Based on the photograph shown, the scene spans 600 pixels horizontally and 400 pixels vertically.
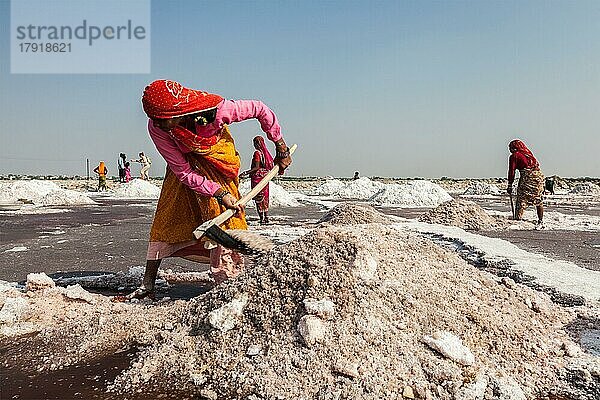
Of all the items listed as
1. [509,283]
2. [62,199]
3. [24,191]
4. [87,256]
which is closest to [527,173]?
[509,283]

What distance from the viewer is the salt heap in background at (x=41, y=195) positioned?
14.4 metres

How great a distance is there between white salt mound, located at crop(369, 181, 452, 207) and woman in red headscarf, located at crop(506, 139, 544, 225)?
234 inches

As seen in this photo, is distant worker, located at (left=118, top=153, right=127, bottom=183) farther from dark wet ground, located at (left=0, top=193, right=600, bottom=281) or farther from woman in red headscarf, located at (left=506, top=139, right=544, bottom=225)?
woman in red headscarf, located at (left=506, top=139, right=544, bottom=225)

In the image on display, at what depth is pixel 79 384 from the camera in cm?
203

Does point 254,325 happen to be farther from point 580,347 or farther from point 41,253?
point 41,253

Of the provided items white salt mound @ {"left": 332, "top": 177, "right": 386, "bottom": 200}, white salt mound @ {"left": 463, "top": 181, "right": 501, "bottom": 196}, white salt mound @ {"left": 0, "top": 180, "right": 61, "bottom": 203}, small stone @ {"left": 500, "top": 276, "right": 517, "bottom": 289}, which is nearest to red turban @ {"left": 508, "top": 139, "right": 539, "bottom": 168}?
small stone @ {"left": 500, "top": 276, "right": 517, "bottom": 289}

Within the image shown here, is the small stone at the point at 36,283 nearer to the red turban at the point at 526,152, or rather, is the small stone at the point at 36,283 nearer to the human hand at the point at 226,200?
the human hand at the point at 226,200

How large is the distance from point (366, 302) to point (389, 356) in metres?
0.27

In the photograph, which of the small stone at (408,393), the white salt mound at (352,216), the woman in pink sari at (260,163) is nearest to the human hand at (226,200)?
the small stone at (408,393)

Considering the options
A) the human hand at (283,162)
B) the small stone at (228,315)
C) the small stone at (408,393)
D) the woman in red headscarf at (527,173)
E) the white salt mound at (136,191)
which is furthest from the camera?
the white salt mound at (136,191)

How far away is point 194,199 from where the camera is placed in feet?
10.1

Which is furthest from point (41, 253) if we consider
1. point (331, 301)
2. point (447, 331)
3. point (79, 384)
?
point (447, 331)

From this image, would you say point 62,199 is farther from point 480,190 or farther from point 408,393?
point 480,190

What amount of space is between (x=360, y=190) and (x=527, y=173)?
1230 centimetres
